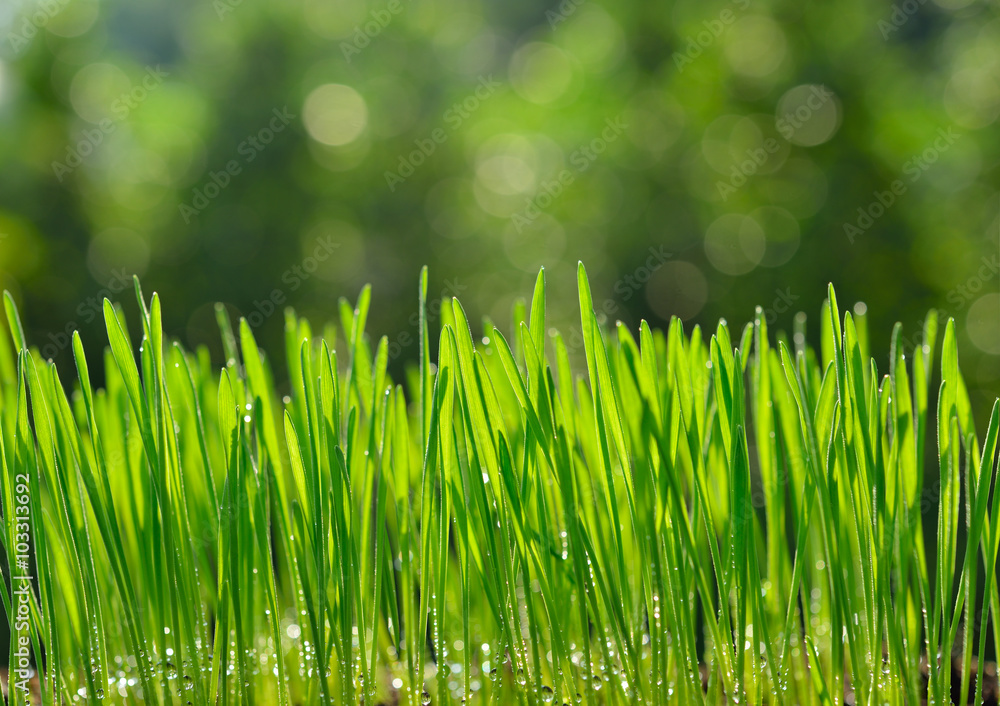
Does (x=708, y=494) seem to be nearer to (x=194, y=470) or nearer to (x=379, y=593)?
(x=379, y=593)

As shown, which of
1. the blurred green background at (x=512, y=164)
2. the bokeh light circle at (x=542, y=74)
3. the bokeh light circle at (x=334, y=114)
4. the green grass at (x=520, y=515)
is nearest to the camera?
the green grass at (x=520, y=515)

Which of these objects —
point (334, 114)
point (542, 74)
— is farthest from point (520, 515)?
point (542, 74)

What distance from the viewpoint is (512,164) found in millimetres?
6430

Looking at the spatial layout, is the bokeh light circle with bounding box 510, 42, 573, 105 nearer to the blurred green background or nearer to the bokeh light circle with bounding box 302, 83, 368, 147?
the blurred green background

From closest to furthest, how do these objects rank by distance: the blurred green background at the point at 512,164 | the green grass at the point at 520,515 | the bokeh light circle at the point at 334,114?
the green grass at the point at 520,515, the blurred green background at the point at 512,164, the bokeh light circle at the point at 334,114

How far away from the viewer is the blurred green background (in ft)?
13.6

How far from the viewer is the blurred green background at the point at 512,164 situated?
13.6ft

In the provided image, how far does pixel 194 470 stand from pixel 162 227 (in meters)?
5.89

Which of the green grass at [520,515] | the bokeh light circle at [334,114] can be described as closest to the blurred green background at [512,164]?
the bokeh light circle at [334,114]

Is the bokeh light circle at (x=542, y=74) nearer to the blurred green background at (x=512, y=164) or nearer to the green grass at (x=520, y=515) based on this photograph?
the blurred green background at (x=512, y=164)

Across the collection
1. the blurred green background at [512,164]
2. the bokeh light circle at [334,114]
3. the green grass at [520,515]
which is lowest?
the green grass at [520,515]

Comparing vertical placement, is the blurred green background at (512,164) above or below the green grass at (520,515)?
above

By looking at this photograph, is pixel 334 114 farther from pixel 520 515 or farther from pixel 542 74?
pixel 520 515

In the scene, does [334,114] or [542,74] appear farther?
[542,74]
